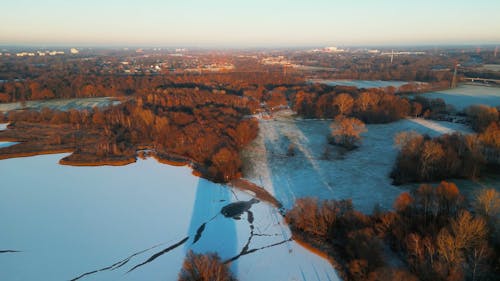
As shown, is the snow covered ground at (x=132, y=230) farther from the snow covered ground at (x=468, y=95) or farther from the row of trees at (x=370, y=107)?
the snow covered ground at (x=468, y=95)

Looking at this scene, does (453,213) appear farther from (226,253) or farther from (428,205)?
(226,253)

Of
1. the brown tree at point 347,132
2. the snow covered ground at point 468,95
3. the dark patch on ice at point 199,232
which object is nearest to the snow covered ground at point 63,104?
the brown tree at point 347,132

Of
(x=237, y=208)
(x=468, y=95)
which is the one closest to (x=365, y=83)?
(x=468, y=95)

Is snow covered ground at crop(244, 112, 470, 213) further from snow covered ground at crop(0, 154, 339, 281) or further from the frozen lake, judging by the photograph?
the frozen lake

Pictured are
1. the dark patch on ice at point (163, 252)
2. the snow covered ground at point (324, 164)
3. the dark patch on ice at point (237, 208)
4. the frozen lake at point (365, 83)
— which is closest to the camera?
the dark patch on ice at point (163, 252)

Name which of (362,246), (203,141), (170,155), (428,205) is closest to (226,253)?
(362,246)

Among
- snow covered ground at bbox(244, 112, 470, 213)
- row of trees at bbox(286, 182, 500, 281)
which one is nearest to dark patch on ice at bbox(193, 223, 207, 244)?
row of trees at bbox(286, 182, 500, 281)
